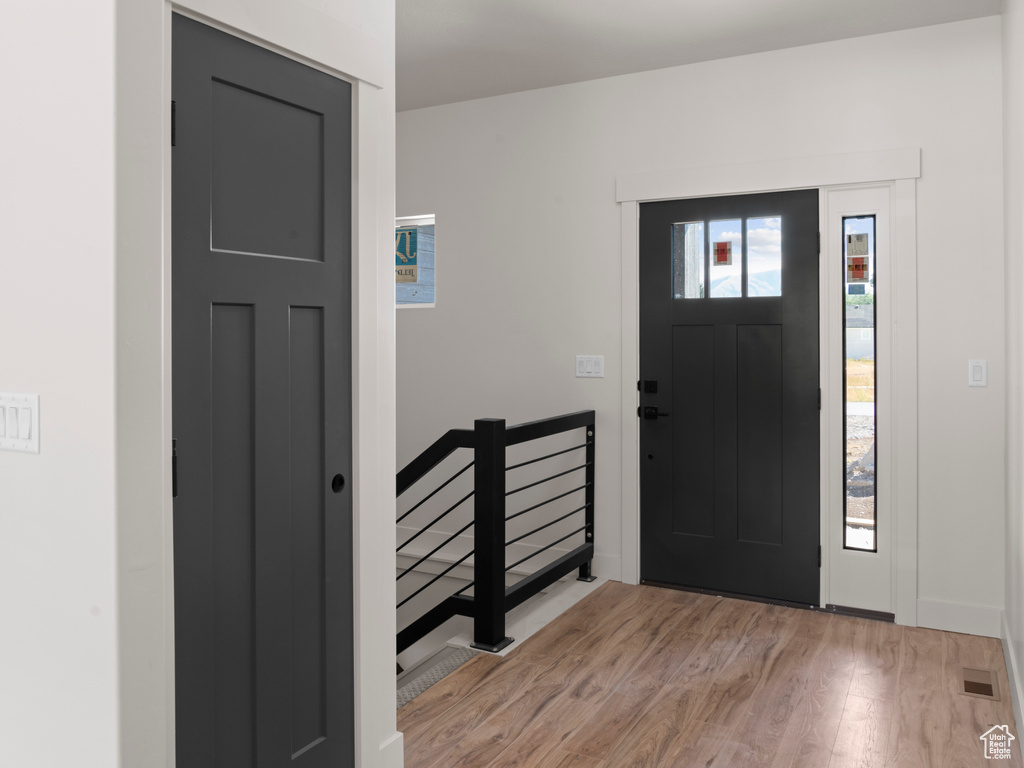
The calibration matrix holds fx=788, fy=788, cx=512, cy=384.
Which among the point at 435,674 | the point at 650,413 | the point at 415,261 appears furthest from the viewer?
the point at 415,261

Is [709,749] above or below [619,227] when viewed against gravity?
below

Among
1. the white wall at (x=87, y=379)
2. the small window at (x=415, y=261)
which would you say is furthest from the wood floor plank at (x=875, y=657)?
the small window at (x=415, y=261)

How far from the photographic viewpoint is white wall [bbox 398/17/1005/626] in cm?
338

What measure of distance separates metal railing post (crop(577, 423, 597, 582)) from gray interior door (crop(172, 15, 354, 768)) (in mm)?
2225

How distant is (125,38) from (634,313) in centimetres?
299

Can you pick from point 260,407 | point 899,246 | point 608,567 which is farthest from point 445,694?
point 899,246

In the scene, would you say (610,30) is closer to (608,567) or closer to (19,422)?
(608,567)

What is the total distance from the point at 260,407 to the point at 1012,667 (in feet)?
9.21

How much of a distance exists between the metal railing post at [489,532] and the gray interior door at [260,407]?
115 centimetres

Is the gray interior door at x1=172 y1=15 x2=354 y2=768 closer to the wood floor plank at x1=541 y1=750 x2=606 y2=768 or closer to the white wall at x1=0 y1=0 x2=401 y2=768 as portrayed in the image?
the white wall at x1=0 y1=0 x2=401 y2=768

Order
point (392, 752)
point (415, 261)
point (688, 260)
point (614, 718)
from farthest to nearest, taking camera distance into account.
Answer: point (415, 261) → point (688, 260) → point (614, 718) → point (392, 752)

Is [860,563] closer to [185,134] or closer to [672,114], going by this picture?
[672,114]

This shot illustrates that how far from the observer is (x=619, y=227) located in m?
4.15

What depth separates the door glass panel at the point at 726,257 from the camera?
3.87 meters
